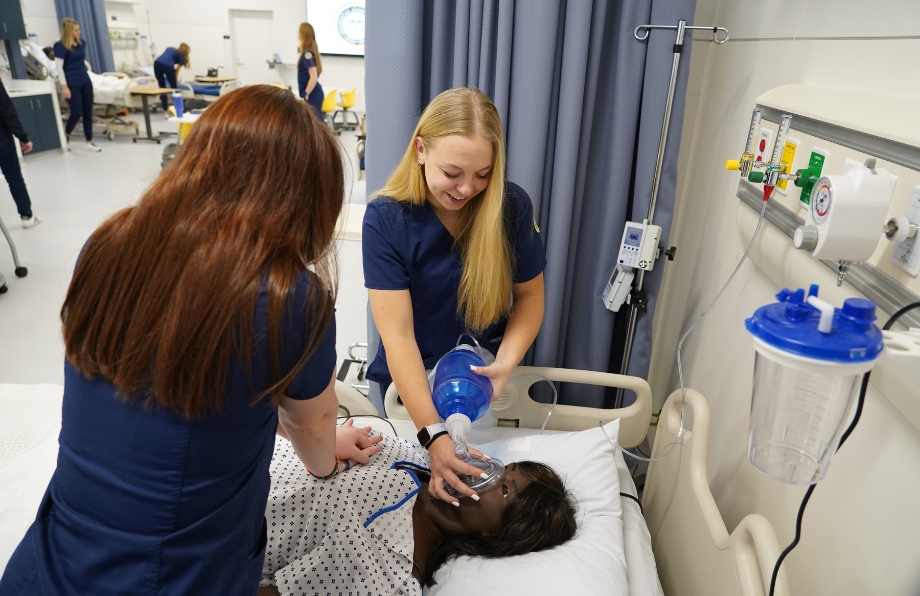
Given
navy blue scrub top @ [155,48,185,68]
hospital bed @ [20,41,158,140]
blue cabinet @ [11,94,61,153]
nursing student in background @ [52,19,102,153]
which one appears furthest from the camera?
navy blue scrub top @ [155,48,185,68]

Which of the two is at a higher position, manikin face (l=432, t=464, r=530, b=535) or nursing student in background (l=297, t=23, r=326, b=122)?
nursing student in background (l=297, t=23, r=326, b=122)

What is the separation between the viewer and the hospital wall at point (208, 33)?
420 inches

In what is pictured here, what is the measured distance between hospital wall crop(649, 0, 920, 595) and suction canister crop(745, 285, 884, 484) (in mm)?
203

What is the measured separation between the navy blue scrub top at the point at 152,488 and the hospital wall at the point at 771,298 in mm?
916

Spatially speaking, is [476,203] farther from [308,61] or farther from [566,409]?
[308,61]

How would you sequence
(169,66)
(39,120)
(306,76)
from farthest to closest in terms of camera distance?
(169,66), (306,76), (39,120)

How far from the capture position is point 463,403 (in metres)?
1.53

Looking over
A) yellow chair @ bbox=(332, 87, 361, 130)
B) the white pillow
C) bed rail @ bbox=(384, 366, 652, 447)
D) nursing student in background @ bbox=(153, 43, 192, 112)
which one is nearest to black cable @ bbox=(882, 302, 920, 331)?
the white pillow

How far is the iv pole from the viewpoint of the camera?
1658 millimetres

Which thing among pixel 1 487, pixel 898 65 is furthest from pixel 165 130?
pixel 898 65

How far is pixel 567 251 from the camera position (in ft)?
6.52

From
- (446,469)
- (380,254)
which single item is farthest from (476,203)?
(446,469)

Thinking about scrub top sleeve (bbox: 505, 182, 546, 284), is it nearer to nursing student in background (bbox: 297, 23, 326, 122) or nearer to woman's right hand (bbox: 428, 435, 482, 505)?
woman's right hand (bbox: 428, 435, 482, 505)

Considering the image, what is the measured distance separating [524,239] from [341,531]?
2.85 feet
